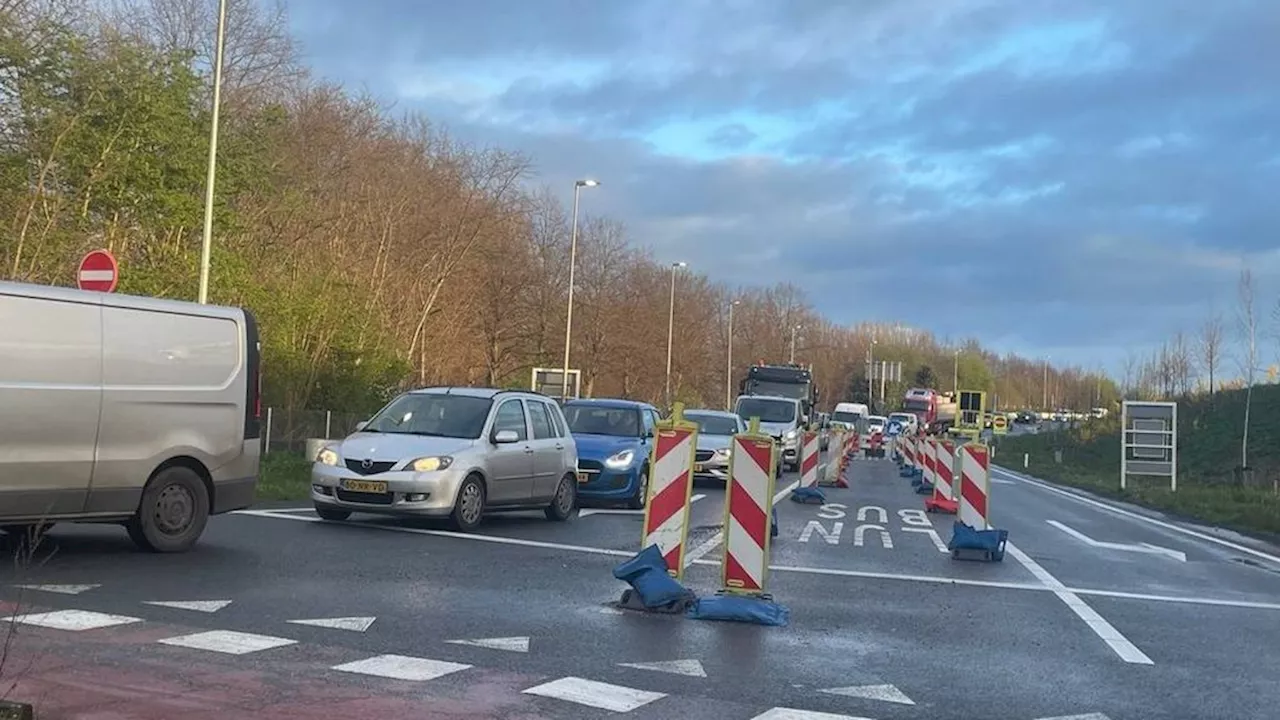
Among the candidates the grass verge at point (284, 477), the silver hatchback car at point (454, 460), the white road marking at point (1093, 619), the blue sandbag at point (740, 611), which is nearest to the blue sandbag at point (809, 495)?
the silver hatchback car at point (454, 460)

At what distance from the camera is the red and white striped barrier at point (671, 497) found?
10.5 meters

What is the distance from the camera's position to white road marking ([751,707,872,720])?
255 inches

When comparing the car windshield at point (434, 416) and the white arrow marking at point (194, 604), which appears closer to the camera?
the white arrow marking at point (194, 604)

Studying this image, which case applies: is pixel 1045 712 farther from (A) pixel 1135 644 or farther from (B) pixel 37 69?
(B) pixel 37 69

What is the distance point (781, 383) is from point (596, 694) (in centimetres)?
3920

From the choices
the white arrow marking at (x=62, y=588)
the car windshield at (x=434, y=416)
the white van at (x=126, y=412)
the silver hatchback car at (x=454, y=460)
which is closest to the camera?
the white arrow marking at (x=62, y=588)

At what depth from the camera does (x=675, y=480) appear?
10625 millimetres

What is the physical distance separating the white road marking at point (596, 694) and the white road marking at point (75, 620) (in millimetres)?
2976

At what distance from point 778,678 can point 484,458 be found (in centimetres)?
795

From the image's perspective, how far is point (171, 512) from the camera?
37.6 feet

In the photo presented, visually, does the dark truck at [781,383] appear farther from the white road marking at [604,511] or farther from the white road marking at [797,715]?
the white road marking at [797,715]

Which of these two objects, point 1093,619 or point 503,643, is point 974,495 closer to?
point 1093,619

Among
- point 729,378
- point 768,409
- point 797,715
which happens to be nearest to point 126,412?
point 797,715

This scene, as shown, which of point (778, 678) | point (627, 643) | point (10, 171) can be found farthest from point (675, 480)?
point (10, 171)
